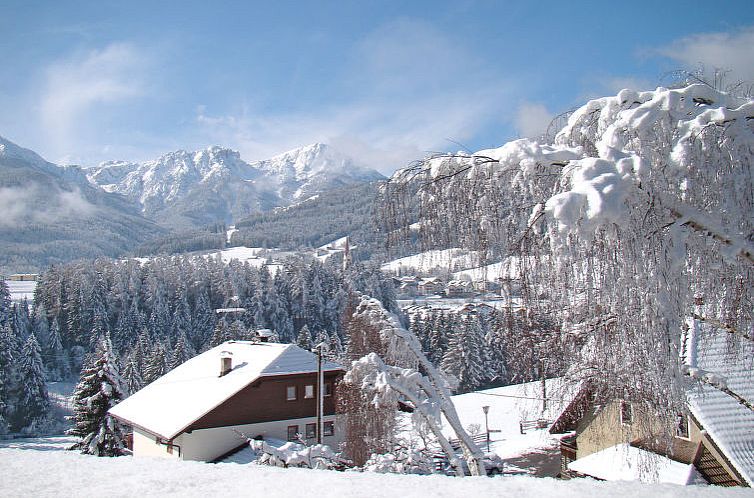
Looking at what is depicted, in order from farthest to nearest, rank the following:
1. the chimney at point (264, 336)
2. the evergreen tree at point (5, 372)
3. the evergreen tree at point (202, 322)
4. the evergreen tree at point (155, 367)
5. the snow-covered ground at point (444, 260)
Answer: the evergreen tree at point (202, 322) → the evergreen tree at point (155, 367) → the evergreen tree at point (5, 372) → the chimney at point (264, 336) → the snow-covered ground at point (444, 260)

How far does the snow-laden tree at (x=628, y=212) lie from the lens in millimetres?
3471

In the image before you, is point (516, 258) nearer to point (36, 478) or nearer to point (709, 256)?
point (709, 256)

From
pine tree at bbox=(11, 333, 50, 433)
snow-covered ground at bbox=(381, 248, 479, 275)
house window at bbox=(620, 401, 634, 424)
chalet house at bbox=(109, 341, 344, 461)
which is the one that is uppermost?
snow-covered ground at bbox=(381, 248, 479, 275)

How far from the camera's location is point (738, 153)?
3740 mm

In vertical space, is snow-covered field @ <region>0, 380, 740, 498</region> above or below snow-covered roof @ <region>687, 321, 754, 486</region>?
above

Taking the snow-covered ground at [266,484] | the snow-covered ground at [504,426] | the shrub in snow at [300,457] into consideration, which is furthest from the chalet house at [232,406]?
the snow-covered ground at [266,484]

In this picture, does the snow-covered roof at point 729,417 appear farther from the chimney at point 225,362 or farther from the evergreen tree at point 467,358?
the evergreen tree at point 467,358

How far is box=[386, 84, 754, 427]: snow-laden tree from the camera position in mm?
3471

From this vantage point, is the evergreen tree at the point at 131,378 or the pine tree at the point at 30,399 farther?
the pine tree at the point at 30,399

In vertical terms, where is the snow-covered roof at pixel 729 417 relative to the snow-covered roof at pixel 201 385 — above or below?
above

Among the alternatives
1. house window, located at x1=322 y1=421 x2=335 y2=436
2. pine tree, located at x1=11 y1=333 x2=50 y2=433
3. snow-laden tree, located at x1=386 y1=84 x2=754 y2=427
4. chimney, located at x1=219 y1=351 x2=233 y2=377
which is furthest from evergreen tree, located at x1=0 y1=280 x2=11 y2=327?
snow-laden tree, located at x1=386 y1=84 x2=754 y2=427

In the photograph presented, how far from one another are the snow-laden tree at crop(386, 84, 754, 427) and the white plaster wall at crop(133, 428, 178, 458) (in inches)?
828

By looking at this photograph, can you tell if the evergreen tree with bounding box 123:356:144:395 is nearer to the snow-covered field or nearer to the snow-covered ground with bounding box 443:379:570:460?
the snow-covered ground with bounding box 443:379:570:460

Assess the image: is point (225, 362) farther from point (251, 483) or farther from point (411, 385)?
point (251, 483)
